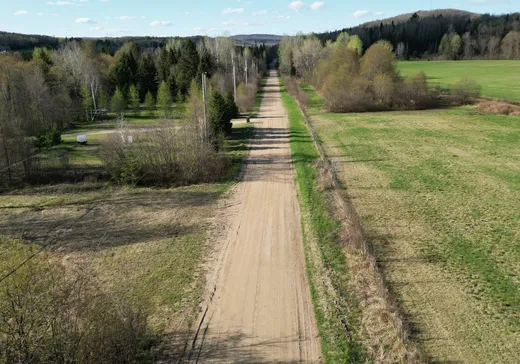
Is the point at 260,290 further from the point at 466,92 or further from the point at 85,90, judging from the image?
the point at 466,92

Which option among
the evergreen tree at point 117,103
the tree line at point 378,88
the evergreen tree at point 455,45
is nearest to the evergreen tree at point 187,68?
the evergreen tree at point 117,103

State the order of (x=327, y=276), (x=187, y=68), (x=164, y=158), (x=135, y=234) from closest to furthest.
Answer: (x=327, y=276)
(x=135, y=234)
(x=164, y=158)
(x=187, y=68)

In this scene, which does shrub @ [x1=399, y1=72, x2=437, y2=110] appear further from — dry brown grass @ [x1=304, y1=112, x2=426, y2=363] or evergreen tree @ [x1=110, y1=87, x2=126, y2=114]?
dry brown grass @ [x1=304, y1=112, x2=426, y2=363]

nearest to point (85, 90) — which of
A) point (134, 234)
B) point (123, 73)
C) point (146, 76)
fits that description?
point (123, 73)

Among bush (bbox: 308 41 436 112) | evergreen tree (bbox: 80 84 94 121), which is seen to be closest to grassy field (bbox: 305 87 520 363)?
bush (bbox: 308 41 436 112)

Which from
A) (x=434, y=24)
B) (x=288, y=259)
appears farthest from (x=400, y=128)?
(x=434, y=24)

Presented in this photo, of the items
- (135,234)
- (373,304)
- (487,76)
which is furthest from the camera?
(487,76)
